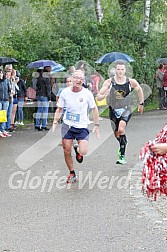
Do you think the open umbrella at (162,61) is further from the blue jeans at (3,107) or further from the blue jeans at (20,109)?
the blue jeans at (3,107)

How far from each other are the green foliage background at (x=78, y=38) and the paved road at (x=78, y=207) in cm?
851

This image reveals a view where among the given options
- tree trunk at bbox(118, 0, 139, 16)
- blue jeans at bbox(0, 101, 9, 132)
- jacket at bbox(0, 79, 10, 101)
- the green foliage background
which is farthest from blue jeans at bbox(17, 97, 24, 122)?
tree trunk at bbox(118, 0, 139, 16)

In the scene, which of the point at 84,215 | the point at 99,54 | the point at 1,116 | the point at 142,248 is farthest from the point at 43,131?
the point at 142,248

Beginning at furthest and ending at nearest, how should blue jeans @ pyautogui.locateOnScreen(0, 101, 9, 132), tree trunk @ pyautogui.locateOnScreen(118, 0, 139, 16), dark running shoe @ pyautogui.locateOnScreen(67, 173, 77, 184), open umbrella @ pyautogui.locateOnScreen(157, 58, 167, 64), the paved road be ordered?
tree trunk @ pyautogui.locateOnScreen(118, 0, 139, 16)
open umbrella @ pyautogui.locateOnScreen(157, 58, 167, 64)
blue jeans @ pyautogui.locateOnScreen(0, 101, 9, 132)
dark running shoe @ pyautogui.locateOnScreen(67, 173, 77, 184)
the paved road

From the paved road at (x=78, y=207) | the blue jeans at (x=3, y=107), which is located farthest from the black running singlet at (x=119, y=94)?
the blue jeans at (x=3, y=107)

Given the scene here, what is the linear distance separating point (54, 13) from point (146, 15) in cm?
402

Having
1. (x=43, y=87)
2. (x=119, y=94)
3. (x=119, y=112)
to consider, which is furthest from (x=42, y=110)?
(x=119, y=94)

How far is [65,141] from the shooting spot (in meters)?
9.94

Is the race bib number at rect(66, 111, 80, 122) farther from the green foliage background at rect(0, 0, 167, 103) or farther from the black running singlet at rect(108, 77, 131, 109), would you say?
the green foliage background at rect(0, 0, 167, 103)

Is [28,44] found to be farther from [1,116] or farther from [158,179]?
[158,179]

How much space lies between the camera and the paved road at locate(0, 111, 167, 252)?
6676mm

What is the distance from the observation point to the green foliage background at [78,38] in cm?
2157

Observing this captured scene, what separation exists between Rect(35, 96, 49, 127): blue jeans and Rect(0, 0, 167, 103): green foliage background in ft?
8.31

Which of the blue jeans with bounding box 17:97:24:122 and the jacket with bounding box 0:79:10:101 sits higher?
the jacket with bounding box 0:79:10:101
